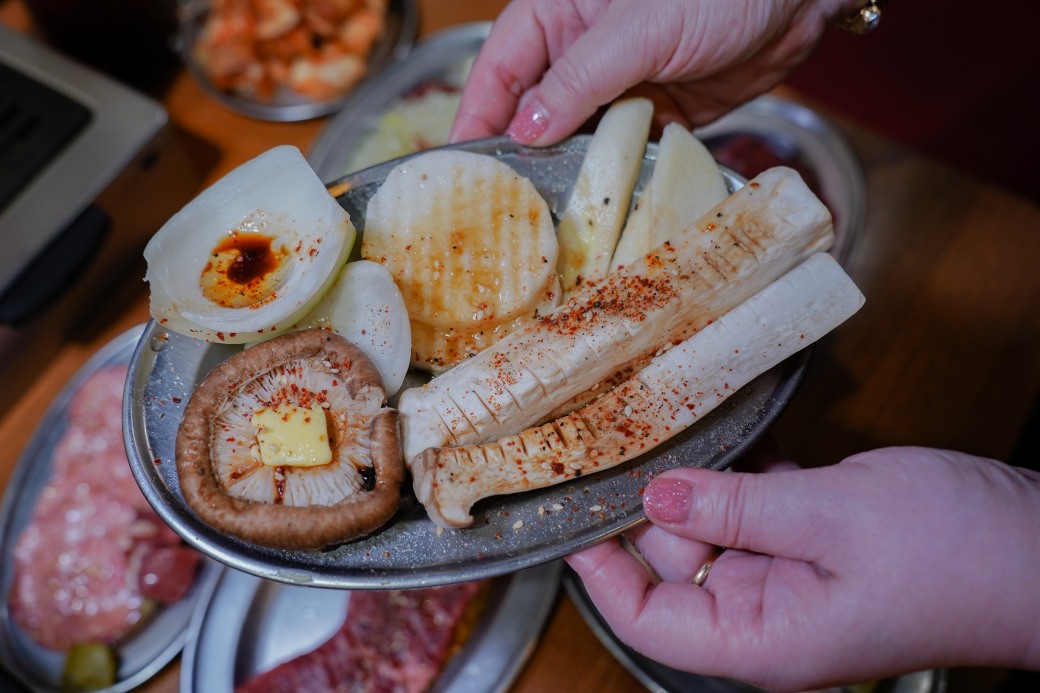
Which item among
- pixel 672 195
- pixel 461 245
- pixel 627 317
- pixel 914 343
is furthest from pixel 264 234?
pixel 914 343

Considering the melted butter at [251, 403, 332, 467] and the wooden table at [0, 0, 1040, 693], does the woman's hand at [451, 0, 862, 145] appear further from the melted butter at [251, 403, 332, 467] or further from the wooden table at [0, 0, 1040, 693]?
the melted butter at [251, 403, 332, 467]

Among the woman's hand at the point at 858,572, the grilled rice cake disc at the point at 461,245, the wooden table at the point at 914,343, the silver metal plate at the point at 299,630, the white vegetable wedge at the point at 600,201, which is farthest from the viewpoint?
the wooden table at the point at 914,343

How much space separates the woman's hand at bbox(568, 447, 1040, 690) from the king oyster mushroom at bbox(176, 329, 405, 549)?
55 cm

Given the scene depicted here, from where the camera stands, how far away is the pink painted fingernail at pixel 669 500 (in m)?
1.34

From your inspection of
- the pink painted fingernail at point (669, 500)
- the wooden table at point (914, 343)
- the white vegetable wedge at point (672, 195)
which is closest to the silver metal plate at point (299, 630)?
the wooden table at point (914, 343)

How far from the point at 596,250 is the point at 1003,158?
2.45 m

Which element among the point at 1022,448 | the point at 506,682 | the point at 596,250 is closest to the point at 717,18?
the point at 596,250

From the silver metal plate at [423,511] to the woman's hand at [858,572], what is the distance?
4.9 inches

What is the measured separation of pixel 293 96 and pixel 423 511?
2.04 metres

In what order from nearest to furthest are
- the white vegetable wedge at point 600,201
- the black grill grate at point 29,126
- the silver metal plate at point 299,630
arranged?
1. the white vegetable wedge at point 600,201
2. the silver metal plate at point 299,630
3. the black grill grate at point 29,126

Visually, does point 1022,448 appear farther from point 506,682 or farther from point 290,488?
point 290,488

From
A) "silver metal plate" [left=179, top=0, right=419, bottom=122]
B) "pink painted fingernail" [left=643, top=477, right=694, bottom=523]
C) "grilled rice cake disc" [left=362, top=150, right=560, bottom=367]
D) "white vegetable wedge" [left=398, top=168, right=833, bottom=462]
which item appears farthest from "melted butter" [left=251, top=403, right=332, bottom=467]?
"silver metal plate" [left=179, top=0, right=419, bottom=122]

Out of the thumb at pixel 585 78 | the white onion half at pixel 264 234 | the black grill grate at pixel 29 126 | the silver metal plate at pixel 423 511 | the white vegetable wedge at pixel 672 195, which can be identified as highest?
the thumb at pixel 585 78

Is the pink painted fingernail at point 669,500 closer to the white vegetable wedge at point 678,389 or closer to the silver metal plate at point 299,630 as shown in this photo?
the white vegetable wedge at point 678,389
